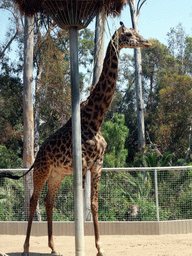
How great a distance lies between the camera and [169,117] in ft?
67.9

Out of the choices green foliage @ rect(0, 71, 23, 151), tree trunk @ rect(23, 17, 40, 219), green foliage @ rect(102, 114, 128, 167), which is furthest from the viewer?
green foliage @ rect(0, 71, 23, 151)

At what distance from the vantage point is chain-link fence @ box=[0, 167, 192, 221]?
9227 mm

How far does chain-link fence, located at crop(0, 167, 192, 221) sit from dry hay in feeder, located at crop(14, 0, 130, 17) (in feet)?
14.8

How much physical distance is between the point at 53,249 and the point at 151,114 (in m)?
17.5

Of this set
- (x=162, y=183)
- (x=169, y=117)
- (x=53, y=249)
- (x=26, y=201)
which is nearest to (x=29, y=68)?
(x=26, y=201)

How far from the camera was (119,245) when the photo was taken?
7594 millimetres

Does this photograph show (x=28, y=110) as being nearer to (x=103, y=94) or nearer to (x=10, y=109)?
(x=103, y=94)

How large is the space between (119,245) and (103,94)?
10.3 ft

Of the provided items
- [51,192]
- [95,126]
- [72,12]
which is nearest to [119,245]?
[51,192]

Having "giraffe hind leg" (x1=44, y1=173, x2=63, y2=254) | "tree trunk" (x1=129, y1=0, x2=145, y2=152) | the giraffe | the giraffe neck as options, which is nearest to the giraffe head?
the giraffe

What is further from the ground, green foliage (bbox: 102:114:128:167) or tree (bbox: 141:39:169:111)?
tree (bbox: 141:39:169:111)

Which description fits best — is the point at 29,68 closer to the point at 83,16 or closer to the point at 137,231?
the point at 137,231

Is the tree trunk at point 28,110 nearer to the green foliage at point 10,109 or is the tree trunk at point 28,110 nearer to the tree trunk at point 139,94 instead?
the green foliage at point 10,109

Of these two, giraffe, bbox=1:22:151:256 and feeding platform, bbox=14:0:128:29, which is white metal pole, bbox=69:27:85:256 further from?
giraffe, bbox=1:22:151:256
